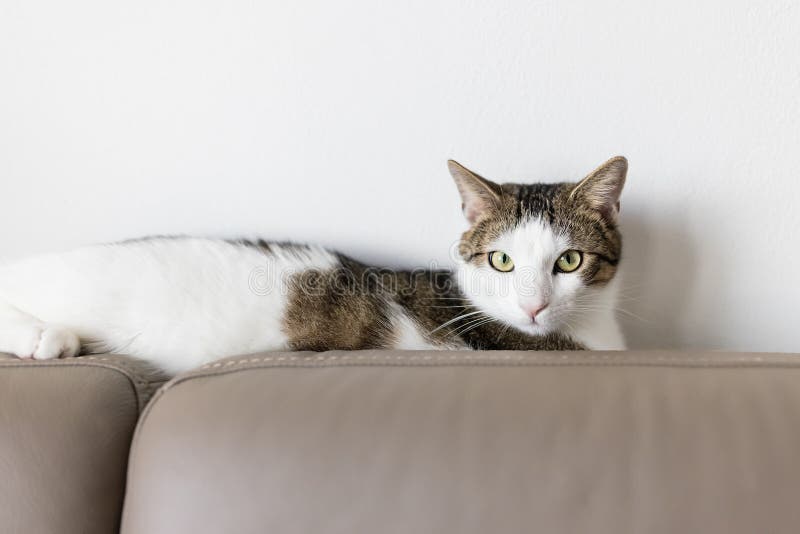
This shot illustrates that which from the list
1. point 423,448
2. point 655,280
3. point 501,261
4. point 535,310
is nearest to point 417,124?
point 501,261

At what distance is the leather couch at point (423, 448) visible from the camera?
1.90ft

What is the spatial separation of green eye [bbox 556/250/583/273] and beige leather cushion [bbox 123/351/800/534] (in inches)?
10.5

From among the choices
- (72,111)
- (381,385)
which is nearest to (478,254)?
(381,385)

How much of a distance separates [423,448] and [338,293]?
471 millimetres

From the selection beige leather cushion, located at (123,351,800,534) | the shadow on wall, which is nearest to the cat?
the shadow on wall

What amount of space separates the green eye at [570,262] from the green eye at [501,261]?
0.08 meters

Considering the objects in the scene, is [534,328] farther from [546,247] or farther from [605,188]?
[605,188]

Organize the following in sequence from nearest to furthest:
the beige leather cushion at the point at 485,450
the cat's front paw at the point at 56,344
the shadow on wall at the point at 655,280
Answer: the beige leather cushion at the point at 485,450 → the cat's front paw at the point at 56,344 → the shadow on wall at the point at 655,280

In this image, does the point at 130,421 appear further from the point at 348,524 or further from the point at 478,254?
the point at 478,254

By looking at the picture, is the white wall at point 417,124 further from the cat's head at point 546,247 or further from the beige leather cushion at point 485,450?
the beige leather cushion at point 485,450

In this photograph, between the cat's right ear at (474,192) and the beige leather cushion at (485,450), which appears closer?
the beige leather cushion at (485,450)

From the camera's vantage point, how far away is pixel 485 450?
1.99 ft

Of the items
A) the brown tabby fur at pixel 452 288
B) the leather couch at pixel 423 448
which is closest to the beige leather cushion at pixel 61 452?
the leather couch at pixel 423 448

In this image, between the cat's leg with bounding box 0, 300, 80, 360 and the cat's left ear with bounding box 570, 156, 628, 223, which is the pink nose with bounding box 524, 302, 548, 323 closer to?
the cat's left ear with bounding box 570, 156, 628, 223
